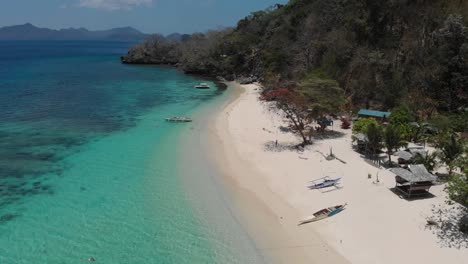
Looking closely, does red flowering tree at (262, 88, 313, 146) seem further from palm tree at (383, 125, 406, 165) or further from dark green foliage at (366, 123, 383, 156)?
palm tree at (383, 125, 406, 165)

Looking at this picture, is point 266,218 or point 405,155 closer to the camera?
point 266,218

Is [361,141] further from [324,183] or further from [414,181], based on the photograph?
[414,181]

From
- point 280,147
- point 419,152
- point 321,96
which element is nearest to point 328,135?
point 321,96

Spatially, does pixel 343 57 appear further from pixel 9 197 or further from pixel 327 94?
pixel 9 197

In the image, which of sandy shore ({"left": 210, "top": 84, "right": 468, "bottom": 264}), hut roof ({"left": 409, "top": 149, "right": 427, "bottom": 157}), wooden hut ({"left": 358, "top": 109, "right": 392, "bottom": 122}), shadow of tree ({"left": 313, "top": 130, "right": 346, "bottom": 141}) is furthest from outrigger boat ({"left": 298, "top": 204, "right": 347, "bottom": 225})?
wooden hut ({"left": 358, "top": 109, "right": 392, "bottom": 122})

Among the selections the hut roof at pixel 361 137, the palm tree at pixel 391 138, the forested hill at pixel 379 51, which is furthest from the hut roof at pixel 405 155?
the forested hill at pixel 379 51

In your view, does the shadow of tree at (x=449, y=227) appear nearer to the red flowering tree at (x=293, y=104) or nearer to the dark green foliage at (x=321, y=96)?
the red flowering tree at (x=293, y=104)

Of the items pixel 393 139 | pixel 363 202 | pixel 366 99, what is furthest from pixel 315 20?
pixel 363 202

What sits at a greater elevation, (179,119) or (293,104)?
(293,104)

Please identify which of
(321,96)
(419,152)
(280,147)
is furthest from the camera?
(321,96)
